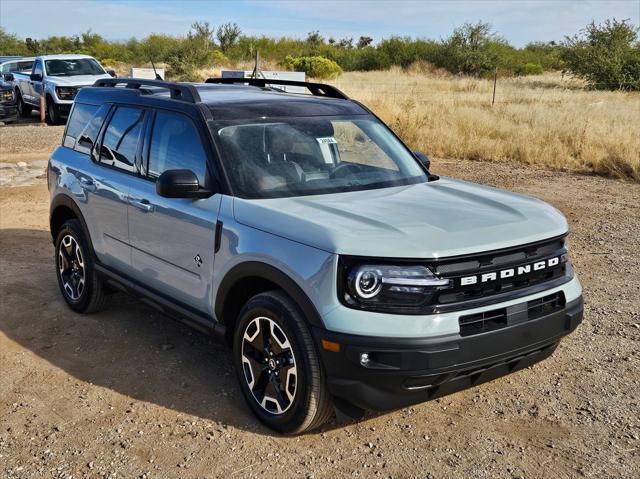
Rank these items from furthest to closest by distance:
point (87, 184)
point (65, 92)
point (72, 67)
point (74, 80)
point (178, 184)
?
point (72, 67)
point (74, 80)
point (65, 92)
point (87, 184)
point (178, 184)

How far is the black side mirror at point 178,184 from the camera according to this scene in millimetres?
3891

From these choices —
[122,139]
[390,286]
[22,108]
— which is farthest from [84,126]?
[22,108]

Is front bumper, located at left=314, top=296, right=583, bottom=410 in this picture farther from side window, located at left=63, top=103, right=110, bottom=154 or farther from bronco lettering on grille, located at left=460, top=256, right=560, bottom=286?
side window, located at left=63, top=103, right=110, bottom=154

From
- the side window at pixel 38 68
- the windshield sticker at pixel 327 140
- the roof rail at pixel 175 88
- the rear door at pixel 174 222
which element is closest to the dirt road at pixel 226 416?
the rear door at pixel 174 222

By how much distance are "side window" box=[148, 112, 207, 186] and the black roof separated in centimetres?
11

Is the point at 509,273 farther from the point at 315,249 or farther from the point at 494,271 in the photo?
the point at 315,249

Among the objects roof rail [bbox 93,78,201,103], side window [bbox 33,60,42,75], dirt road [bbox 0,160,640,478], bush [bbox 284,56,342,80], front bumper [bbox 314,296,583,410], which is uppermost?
bush [bbox 284,56,342,80]

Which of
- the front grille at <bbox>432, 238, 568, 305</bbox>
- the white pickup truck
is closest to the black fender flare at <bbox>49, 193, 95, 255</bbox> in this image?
the front grille at <bbox>432, 238, 568, 305</bbox>

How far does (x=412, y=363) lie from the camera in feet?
10.4

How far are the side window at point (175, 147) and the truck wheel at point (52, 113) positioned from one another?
16.7 m

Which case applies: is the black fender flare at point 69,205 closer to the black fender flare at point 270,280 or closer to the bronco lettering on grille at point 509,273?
the black fender flare at point 270,280

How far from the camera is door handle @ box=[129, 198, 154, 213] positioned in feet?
14.7

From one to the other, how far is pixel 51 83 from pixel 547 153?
1365cm

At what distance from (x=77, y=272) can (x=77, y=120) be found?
4.15ft
